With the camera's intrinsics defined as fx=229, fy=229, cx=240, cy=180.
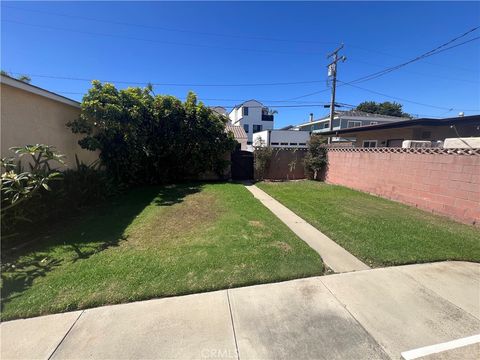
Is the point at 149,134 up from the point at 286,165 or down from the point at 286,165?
up

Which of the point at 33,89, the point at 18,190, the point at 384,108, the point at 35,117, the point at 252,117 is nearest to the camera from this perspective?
the point at 18,190

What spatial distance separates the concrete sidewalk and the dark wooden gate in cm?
965

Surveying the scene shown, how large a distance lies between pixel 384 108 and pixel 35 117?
67.1 m

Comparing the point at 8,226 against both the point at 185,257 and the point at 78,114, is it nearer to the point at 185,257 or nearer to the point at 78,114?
the point at 185,257

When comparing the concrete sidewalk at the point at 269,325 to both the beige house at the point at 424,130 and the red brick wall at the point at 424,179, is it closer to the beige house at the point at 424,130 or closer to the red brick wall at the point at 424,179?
the red brick wall at the point at 424,179

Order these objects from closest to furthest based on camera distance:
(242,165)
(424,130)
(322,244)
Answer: (322,244)
(424,130)
(242,165)

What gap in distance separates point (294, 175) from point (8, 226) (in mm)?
11347

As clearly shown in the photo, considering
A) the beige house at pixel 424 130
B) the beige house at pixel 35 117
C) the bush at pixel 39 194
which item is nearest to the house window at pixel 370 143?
the beige house at pixel 424 130

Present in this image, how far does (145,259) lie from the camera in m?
3.46

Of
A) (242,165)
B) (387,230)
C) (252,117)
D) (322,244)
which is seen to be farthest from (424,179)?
(252,117)

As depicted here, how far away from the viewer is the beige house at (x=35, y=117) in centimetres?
466

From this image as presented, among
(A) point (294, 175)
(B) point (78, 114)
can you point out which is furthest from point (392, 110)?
(B) point (78, 114)

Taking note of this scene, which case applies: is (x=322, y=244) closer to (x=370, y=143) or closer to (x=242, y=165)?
(x=242, y=165)

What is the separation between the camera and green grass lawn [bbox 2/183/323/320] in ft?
8.80
